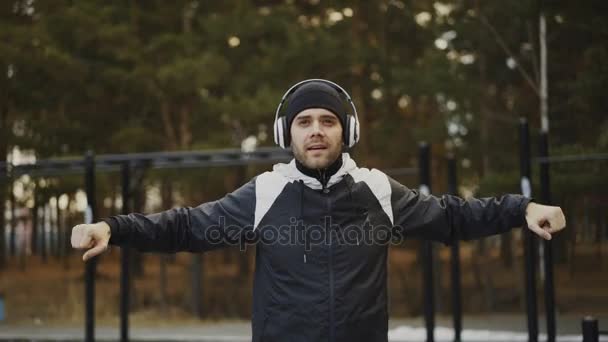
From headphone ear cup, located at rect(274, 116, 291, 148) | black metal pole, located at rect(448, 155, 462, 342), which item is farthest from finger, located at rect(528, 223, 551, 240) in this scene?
black metal pole, located at rect(448, 155, 462, 342)

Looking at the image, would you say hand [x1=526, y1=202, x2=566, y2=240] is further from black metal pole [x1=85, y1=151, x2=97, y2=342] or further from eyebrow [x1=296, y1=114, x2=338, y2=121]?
black metal pole [x1=85, y1=151, x2=97, y2=342]

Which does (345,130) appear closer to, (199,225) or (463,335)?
(199,225)

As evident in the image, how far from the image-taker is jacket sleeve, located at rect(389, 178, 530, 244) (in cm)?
302

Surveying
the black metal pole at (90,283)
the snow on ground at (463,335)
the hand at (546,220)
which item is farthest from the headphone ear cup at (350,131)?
the snow on ground at (463,335)

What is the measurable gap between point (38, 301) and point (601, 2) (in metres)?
9.97

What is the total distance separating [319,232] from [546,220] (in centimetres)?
Answer: 76

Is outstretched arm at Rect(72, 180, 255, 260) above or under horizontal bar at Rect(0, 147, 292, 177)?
under

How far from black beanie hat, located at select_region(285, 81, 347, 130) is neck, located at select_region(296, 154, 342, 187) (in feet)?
0.59

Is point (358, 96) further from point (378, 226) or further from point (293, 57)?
point (378, 226)

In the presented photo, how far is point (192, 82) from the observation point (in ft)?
48.0

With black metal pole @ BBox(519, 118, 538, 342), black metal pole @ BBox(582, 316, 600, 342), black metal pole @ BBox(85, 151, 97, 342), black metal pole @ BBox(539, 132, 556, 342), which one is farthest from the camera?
black metal pole @ BBox(85, 151, 97, 342)

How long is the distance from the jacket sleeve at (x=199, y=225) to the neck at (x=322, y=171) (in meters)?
0.20

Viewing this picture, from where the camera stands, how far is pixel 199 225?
3064mm

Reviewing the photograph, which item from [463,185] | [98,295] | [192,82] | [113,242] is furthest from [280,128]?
[463,185]
